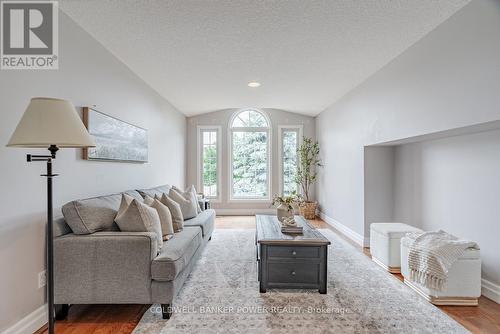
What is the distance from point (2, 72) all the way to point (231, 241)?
362 centimetres

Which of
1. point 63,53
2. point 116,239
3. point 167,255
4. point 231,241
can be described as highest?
point 63,53

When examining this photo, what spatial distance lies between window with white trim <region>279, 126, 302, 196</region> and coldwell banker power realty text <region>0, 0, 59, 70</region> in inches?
220

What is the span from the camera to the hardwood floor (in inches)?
86.6

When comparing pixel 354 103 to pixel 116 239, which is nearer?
pixel 116 239

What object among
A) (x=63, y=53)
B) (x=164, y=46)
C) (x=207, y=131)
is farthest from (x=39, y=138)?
(x=207, y=131)

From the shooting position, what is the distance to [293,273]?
2.83m

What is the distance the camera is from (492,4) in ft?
7.33

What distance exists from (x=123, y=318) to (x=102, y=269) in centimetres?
46

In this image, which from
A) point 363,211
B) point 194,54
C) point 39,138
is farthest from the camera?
point 363,211

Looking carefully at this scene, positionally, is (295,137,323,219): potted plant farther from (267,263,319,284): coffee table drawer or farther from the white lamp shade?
the white lamp shade

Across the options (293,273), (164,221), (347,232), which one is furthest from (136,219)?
(347,232)

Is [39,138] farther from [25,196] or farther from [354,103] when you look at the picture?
[354,103]

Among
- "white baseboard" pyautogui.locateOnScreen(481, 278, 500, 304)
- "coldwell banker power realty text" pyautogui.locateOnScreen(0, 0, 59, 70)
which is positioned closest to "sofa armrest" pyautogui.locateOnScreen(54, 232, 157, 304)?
"coldwell banker power realty text" pyautogui.locateOnScreen(0, 0, 59, 70)

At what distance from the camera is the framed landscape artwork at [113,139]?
115 inches
